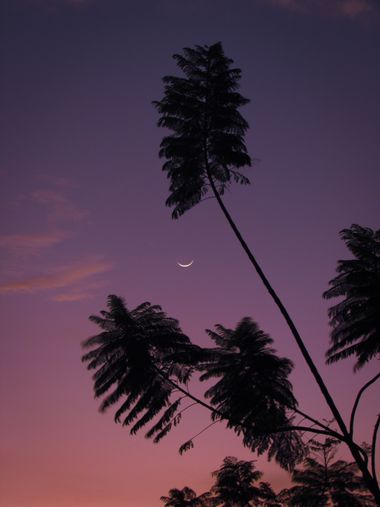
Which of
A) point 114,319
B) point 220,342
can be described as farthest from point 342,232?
point 114,319

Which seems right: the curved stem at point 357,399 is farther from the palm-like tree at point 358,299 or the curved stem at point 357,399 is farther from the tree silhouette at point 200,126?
the tree silhouette at point 200,126

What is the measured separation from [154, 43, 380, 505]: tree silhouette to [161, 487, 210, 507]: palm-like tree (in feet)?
102

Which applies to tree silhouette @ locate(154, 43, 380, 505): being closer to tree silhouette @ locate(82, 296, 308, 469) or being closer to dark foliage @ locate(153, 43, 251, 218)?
dark foliage @ locate(153, 43, 251, 218)

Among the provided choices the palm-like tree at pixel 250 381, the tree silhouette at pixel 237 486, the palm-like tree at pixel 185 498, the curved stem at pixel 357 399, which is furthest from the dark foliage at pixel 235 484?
the curved stem at pixel 357 399

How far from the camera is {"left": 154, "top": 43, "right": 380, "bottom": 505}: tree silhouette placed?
16562 millimetres

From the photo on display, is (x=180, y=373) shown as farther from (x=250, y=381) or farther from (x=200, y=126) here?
(x=200, y=126)

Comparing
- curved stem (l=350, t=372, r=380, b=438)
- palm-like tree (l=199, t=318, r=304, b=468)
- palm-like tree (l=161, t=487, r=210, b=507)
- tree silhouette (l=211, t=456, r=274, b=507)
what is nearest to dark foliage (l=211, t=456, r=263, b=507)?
tree silhouette (l=211, t=456, r=274, b=507)

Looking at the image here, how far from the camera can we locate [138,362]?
16672 mm

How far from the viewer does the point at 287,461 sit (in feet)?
62.4

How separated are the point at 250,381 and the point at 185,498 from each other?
25.1m

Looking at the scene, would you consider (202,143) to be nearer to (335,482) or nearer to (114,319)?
(114,319)

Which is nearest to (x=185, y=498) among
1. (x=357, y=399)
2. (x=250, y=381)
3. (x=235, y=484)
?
(x=235, y=484)

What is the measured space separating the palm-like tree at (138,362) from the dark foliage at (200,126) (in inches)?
212

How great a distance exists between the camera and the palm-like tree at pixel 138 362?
1662 cm
